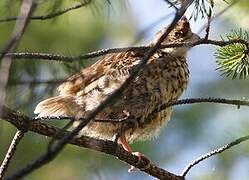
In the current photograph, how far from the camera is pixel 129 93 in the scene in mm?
4379

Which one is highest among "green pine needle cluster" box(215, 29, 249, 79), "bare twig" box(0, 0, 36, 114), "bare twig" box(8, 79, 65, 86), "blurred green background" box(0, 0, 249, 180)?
"bare twig" box(0, 0, 36, 114)

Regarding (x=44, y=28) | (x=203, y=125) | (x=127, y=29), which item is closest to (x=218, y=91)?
(x=203, y=125)

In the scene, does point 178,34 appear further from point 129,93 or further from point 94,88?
point 94,88

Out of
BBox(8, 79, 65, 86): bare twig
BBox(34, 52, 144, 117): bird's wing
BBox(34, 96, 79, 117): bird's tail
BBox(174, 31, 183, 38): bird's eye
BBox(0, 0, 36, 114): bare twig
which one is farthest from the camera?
BBox(174, 31, 183, 38): bird's eye

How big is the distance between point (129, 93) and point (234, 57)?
1.22 meters

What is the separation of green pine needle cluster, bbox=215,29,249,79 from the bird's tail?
4.66ft

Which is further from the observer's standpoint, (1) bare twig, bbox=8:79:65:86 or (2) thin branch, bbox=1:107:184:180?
(2) thin branch, bbox=1:107:184:180

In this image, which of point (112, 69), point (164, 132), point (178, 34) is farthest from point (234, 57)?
point (164, 132)

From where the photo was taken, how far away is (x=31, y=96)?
7.78 feet

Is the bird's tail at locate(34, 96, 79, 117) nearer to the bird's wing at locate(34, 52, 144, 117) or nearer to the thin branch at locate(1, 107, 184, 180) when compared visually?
the bird's wing at locate(34, 52, 144, 117)

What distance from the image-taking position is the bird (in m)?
4.34

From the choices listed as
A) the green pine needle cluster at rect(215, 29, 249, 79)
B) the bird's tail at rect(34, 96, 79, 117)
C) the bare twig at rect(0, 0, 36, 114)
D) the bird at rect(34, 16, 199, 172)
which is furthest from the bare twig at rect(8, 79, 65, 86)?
the bird's tail at rect(34, 96, 79, 117)

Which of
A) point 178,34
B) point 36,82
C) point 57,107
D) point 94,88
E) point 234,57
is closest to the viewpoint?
point 36,82

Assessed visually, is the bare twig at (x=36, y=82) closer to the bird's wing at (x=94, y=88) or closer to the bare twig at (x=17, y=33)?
the bare twig at (x=17, y=33)
